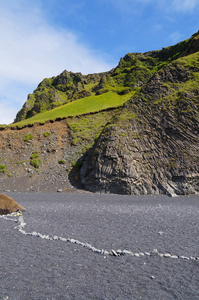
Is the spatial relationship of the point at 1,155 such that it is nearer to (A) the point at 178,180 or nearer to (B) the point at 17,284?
(A) the point at 178,180

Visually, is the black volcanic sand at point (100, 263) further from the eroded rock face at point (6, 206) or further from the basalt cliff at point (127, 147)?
the basalt cliff at point (127, 147)

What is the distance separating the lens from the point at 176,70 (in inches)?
1532

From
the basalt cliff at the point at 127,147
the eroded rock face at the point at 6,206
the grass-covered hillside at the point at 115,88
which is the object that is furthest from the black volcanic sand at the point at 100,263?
the grass-covered hillside at the point at 115,88

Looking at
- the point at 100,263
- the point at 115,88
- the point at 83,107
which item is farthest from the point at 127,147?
the point at 115,88

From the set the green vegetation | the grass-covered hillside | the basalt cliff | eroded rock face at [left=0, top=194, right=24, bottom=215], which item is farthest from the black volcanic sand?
the grass-covered hillside

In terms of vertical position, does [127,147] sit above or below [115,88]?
below

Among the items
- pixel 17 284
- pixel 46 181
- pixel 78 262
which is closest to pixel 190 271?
pixel 78 262

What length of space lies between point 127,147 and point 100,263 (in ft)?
80.1

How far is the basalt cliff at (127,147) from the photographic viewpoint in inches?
1133

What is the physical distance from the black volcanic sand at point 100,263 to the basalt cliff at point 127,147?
49.2 ft

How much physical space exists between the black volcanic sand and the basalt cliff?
591 inches

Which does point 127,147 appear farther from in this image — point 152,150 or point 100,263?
point 100,263

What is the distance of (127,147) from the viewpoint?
31562mm

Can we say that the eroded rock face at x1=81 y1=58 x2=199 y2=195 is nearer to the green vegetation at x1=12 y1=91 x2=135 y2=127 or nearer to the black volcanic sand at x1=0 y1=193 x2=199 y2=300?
the black volcanic sand at x1=0 y1=193 x2=199 y2=300
